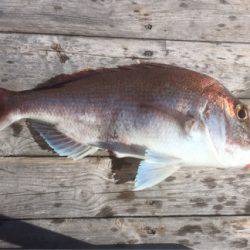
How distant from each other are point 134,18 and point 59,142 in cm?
81

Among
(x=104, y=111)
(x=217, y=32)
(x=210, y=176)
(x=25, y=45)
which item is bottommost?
(x=210, y=176)

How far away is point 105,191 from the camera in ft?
8.23

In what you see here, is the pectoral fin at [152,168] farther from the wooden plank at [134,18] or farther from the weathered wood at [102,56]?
the wooden plank at [134,18]

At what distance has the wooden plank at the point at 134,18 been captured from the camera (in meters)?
2.46

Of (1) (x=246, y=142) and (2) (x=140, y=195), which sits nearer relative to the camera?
(1) (x=246, y=142)

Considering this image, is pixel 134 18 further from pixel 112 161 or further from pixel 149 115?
pixel 112 161

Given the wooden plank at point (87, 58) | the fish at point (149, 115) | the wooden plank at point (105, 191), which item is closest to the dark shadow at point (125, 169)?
the wooden plank at point (105, 191)

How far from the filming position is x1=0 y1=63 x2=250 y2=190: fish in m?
2.20

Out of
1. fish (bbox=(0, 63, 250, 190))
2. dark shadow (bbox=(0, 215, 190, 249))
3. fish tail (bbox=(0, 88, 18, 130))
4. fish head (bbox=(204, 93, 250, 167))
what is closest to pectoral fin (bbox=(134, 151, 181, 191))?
fish (bbox=(0, 63, 250, 190))

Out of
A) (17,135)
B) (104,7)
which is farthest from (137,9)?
(17,135)

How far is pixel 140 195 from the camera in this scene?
254cm

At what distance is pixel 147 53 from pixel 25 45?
0.65 metres

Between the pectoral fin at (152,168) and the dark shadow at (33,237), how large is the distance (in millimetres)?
491

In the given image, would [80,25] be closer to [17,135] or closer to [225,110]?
[17,135]
